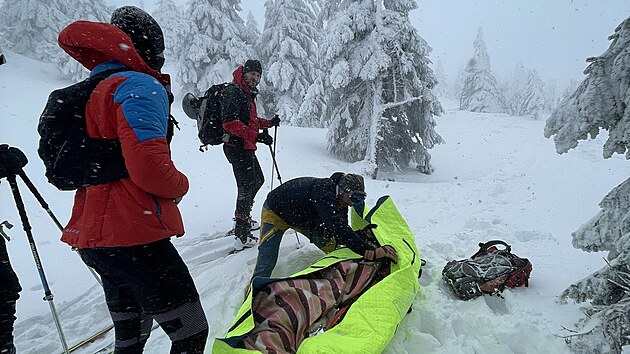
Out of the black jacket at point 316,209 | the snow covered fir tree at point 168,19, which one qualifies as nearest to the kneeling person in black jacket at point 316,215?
the black jacket at point 316,209

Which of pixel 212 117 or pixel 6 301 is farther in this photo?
pixel 212 117

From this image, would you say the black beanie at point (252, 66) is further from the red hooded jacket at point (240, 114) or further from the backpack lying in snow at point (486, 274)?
the backpack lying in snow at point (486, 274)

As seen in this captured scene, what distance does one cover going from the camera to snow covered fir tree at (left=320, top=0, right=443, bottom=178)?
10.1 metres

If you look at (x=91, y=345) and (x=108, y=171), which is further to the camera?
(x=91, y=345)

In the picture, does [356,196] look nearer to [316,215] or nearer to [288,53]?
[316,215]

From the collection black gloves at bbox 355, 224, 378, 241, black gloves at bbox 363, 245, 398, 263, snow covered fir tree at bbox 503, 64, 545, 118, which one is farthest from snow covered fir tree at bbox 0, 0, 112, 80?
snow covered fir tree at bbox 503, 64, 545, 118

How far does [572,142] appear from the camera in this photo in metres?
3.10

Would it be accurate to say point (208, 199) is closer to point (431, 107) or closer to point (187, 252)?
point (187, 252)

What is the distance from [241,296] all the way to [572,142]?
3.40 meters

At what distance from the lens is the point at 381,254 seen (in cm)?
340

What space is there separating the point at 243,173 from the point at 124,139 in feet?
9.70

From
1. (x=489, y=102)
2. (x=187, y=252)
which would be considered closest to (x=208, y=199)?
(x=187, y=252)

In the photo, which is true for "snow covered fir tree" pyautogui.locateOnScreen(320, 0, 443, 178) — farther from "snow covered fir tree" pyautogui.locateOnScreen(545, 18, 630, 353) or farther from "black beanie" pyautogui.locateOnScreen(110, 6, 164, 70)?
"black beanie" pyautogui.locateOnScreen(110, 6, 164, 70)

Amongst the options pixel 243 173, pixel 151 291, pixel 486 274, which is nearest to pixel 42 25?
pixel 243 173
